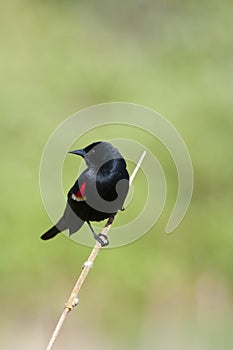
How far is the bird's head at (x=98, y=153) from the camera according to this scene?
5.43ft

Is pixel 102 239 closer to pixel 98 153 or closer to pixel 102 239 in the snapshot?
pixel 102 239

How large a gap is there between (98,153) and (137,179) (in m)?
3.30

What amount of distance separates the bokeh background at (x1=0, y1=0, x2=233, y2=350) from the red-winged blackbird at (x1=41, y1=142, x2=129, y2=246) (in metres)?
1.38

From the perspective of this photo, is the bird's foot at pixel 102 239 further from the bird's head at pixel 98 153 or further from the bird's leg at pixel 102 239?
the bird's head at pixel 98 153

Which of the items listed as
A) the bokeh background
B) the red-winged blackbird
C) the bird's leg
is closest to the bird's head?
the red-winged blackbird

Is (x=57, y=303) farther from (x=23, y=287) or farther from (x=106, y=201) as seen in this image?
(x=106, y=201)

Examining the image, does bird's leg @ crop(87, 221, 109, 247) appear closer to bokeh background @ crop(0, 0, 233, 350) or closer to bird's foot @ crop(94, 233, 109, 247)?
bird's foot @ crop(94, 233, 109, 247)

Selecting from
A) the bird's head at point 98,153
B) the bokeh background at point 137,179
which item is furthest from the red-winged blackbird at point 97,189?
the bokeh background at point 137,179

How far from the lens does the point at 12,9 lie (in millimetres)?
6473

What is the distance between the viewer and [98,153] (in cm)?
170

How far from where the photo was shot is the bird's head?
1655 millimetres

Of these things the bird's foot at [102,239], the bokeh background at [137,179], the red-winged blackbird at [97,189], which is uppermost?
the bokeh background at [137,179]

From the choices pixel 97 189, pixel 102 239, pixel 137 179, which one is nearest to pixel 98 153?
pixel 97 189

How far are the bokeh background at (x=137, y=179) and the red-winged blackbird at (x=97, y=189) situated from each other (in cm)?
138
